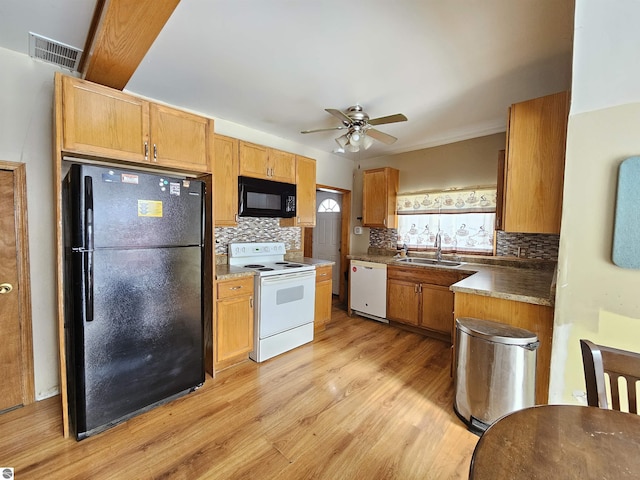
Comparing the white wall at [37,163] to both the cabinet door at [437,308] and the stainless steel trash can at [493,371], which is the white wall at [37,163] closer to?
the stainless steel trash can at [493,371]

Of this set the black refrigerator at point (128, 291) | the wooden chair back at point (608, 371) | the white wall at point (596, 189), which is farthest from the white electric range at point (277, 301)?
the wooden chair back at point (608, 371)

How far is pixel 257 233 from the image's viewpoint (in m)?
3.49

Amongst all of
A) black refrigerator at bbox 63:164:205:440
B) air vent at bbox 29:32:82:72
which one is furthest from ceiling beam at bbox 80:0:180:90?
black refrigerator at bbox 63:164:205:440

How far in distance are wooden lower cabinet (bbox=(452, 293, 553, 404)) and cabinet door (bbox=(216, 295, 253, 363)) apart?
1.97 metres

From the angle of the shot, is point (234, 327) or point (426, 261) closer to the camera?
point (234, 327)

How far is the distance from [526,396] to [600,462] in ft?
4.25

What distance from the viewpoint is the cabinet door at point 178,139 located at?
208 cm

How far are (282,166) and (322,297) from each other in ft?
5.63

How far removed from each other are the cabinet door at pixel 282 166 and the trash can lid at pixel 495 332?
237 cm

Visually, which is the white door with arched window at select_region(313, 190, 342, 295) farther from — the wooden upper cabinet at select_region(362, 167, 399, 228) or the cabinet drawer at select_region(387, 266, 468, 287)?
the cabinet drawer at select_region(387, 266, 468, 287)

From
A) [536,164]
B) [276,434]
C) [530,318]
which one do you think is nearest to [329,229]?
[536,164]

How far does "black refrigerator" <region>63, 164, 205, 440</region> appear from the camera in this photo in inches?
67.7

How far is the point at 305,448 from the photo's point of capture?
1693 mm

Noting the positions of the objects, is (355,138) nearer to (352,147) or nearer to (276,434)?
(352,147)
